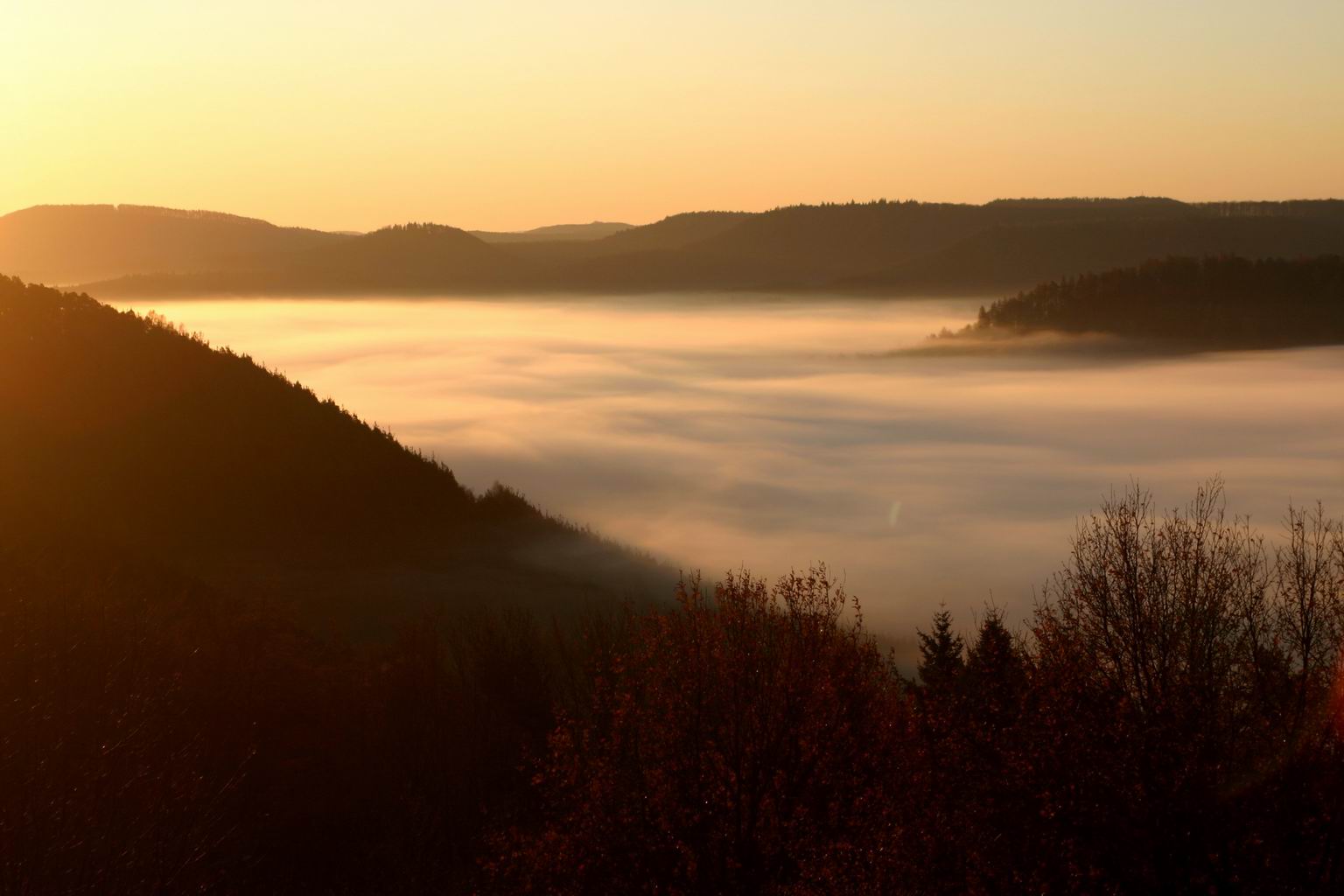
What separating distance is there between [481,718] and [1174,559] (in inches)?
906

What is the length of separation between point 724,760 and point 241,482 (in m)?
48.9

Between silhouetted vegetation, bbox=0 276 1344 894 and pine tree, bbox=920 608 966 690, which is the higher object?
silhouetted vegetation, bbox=0 276 1344 894

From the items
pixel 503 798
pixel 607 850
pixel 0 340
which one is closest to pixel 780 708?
pixel 607 850

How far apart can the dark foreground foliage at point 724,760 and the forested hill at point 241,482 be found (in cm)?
2076

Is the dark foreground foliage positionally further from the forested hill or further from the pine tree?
the forested hill

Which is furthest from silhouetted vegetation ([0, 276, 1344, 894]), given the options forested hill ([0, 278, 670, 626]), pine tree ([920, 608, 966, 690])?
forested hill ([0, 278, 670, 626])

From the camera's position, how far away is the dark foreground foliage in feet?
82.9

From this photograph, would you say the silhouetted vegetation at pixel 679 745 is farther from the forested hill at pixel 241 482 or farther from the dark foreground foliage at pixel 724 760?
the forested hill at pixel 241 482

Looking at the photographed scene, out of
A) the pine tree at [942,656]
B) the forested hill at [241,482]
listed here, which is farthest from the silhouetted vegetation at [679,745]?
the forested hill at [241,482]

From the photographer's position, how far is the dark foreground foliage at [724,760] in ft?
82.9

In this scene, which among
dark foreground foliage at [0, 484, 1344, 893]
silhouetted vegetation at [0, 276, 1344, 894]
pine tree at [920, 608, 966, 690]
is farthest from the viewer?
pine tree at [920, 608, 966, 690]

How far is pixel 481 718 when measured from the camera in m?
43.5

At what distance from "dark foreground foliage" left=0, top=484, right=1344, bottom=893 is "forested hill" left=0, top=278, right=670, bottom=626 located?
2076cm

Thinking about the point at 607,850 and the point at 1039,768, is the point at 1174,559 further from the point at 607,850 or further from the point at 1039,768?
the point at 607,850
